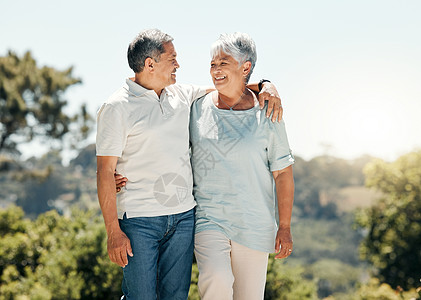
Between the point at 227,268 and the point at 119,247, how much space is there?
1.67ft

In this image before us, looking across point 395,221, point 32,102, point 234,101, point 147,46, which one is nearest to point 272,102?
point 234,101

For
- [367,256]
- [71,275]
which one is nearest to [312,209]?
[367,256]

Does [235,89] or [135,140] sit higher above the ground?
[235,89]

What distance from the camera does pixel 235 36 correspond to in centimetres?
245

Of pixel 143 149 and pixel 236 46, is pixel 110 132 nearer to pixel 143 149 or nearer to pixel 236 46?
pixel 143 149

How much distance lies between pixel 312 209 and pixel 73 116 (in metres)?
46.6

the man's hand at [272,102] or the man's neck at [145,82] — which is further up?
the man's neck at [145,82]

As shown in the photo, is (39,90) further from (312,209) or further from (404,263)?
(312,209)

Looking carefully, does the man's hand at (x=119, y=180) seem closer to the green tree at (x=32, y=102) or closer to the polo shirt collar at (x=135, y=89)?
the polo shirt collar at (x=135, y=89)

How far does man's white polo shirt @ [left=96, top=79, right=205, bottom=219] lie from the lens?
7.20 ft

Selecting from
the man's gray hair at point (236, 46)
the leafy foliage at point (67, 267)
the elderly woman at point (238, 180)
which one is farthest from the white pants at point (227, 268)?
the leafy foliage at point (67, 267)

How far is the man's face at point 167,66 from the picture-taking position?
2.32 meters

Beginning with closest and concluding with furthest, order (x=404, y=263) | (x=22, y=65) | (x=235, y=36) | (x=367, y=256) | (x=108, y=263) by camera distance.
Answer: (x=235, y=36) < (x=108, y=263) < (x=404, y=263) < (x=367, y=256) < (x=22, y=65)

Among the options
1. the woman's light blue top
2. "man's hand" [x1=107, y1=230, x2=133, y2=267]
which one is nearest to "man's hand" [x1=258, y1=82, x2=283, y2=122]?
the woman's light blue top
